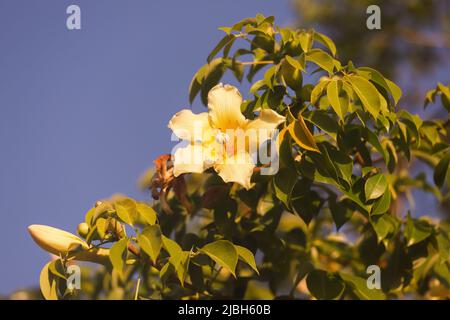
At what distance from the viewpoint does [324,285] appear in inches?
65.8

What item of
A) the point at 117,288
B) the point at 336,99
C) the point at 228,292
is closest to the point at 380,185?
the point at 336,99

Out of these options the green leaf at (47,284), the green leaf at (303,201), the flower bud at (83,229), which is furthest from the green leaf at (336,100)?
the green leaf at (47,284)

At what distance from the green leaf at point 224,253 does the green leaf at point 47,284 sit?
1.12 feet

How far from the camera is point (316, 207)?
175 centimetres

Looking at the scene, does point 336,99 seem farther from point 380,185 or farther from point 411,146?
point 411,146

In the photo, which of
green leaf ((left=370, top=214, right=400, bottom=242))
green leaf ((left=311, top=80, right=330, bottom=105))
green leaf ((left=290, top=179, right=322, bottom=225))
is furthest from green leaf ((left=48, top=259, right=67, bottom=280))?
green leaf ((left=370, top=214, right=400, bottom=242))

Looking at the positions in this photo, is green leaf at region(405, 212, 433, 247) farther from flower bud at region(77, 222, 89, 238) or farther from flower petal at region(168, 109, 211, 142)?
flower bud at region(77, 222, 89, 238)

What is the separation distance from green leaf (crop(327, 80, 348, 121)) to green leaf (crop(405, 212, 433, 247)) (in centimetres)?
50

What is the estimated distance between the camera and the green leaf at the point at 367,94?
1.46 meters

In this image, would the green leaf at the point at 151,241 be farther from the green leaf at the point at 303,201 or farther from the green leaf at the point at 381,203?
the green leaf at the point at 381,203

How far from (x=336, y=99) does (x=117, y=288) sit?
1038mm

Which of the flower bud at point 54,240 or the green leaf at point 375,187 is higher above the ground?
the green leaf at point 375,187

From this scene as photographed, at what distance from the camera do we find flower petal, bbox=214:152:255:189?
1471 millimetres
